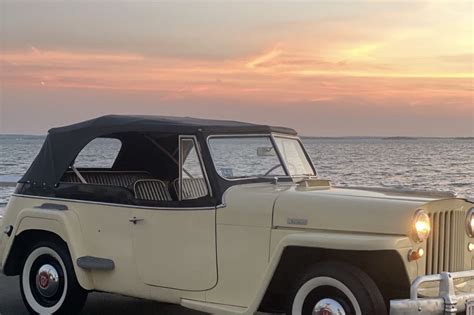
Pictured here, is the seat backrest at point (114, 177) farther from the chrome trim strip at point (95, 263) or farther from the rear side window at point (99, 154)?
the chrome trim strip at point (95, 263)

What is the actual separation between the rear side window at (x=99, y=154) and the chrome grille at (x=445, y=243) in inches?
135

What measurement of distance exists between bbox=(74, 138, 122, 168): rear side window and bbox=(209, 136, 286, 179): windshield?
145 centimetres

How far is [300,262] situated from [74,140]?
2731 millimetres

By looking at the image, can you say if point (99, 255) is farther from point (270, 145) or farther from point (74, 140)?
point (270, 145)

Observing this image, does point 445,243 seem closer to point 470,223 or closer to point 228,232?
point 470,223

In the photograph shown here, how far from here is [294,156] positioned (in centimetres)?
702

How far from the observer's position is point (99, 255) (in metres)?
6.64

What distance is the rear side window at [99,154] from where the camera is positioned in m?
7.20

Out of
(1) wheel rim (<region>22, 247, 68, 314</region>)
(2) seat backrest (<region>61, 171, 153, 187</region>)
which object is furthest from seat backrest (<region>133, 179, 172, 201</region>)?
(1) wheel rim (<region>22, 247, 68, 314</region>)

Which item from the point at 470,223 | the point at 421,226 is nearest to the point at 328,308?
the point at 421,226

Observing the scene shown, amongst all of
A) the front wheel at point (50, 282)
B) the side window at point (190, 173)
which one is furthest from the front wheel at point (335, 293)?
the front wheel at point (50, 282)

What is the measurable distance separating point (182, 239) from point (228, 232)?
480mm

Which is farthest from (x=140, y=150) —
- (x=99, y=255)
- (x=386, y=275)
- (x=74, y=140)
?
(x=386, y=275)

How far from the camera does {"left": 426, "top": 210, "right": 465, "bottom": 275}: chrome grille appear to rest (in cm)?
537
